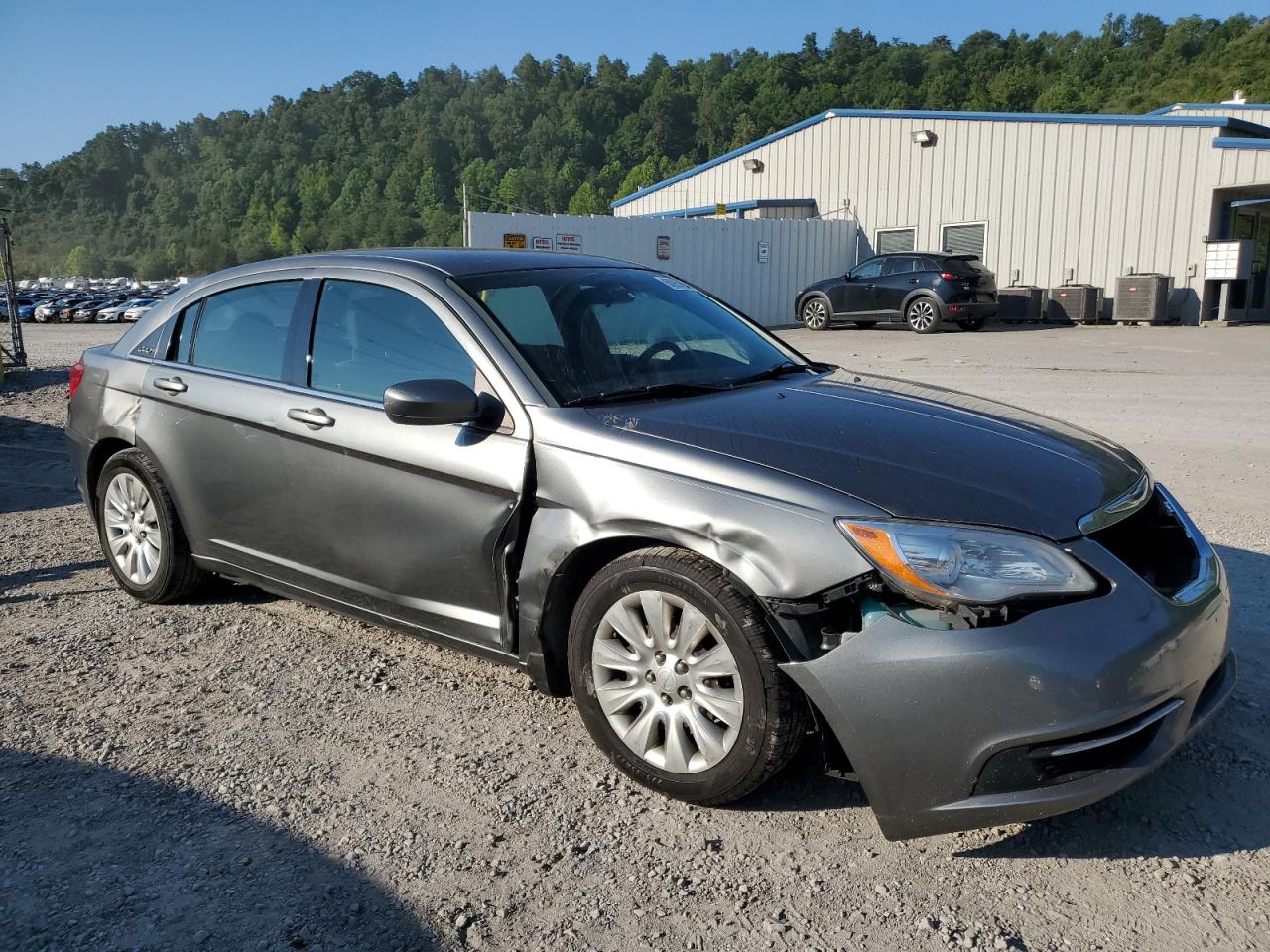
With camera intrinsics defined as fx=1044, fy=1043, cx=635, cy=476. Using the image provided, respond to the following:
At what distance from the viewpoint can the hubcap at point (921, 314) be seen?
20.7 metres

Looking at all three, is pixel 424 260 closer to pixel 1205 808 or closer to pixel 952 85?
pixel 1205 808

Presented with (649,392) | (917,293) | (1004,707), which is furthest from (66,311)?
(1004,707)

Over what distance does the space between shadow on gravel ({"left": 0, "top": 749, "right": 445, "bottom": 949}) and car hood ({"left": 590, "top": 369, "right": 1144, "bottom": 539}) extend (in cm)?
151

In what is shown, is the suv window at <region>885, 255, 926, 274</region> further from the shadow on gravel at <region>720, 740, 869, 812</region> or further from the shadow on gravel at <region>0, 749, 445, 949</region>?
the shadow on gravel at <region>0, 749, 445, 949</region>

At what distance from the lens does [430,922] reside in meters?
2.51

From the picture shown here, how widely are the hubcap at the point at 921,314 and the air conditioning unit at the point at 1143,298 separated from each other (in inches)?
193

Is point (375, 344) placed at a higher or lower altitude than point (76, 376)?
higher

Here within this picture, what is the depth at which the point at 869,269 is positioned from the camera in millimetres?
21719

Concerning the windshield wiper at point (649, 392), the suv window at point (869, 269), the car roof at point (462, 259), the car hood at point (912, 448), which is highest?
the car roof at point (462, 259)

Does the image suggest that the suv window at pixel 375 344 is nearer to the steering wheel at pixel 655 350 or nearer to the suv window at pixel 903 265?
the steering wheel at pixel 655 350

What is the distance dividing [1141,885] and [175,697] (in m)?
3.19

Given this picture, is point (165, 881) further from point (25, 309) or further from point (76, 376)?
point (25, 309)

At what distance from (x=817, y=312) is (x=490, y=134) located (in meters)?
113

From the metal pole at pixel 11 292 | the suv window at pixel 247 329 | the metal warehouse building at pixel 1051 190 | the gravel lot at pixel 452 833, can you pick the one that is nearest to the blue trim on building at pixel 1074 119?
the metal warehouse building at pixel 1051 190
